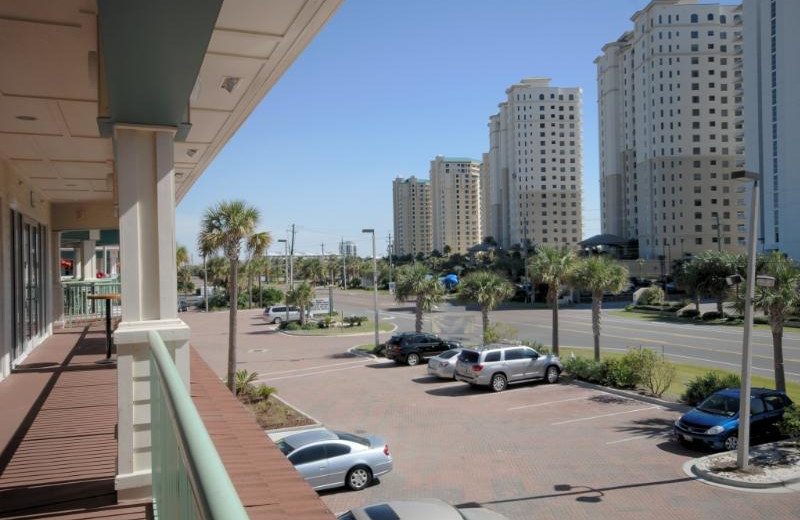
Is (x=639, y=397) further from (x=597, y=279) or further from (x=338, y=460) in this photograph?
(x=338, y=460)

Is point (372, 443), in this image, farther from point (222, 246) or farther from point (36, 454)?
point (222, 246)

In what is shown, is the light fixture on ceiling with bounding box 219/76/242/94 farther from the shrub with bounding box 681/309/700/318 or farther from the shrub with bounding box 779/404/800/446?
the shrub with bounding box 681/309/700/318

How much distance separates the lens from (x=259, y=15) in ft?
15.4

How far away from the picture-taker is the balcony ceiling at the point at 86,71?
4656mm

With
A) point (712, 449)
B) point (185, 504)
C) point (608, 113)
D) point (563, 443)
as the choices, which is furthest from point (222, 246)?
point (608, 113)

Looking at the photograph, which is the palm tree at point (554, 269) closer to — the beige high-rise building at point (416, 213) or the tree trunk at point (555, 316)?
the tree trunk at point (555, 316)

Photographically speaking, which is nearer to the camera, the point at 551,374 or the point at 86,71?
the point at 86,71

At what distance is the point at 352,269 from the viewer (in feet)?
→ 410

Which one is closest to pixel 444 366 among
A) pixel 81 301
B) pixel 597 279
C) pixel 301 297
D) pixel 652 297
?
pixel 597 279

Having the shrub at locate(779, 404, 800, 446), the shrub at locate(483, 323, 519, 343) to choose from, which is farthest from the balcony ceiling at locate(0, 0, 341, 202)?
the shrub at locate(483, 323, 519, 343)

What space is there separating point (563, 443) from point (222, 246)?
14610mm

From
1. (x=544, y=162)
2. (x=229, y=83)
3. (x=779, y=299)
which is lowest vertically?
(x=779, y=299)

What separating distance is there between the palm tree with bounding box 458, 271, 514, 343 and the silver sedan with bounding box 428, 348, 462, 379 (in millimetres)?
5492

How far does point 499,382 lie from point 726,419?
860 cm
